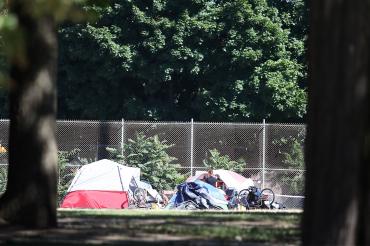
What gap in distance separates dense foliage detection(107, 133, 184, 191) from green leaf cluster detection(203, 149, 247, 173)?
125 cm

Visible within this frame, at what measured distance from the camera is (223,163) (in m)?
31.3

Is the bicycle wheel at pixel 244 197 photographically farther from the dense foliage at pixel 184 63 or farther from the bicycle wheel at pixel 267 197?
the dense foliage at pixel 184 63

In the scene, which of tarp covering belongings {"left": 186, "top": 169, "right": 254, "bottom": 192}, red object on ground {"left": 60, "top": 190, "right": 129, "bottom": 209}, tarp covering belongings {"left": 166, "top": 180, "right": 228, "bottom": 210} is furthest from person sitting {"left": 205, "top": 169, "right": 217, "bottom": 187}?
red object on ground {"left": 60, "top": 190, "right": 129, "bottom": 209}

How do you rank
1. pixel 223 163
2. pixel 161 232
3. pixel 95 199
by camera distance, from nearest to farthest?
1. pixel 161 232
2. pixel 95 199
3. pixel 223 163

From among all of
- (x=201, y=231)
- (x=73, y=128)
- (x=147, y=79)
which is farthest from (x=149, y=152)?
(x=201, y=231)

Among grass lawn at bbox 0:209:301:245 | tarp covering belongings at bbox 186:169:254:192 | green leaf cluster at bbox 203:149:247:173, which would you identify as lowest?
grass lawn at bbox 0:209:301:245

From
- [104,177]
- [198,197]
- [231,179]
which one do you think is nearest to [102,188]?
[104,177]

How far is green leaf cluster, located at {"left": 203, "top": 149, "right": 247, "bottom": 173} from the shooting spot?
103 feet

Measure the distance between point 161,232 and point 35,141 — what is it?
2.03 meters

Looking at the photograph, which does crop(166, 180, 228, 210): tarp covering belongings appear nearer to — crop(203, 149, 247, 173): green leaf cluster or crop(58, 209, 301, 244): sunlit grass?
crop(203, 149, 247, 173): green leaf cluster

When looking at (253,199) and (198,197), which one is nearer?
(198,197)

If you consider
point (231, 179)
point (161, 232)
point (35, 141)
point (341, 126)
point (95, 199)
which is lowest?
point (95, 199)

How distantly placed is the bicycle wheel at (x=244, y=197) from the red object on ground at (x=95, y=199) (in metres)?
3.51

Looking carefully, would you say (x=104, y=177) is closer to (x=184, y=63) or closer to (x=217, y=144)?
(x=217, y=144)
